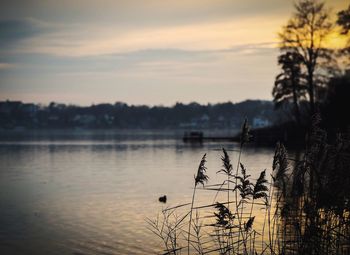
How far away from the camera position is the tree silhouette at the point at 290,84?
58.7 meters

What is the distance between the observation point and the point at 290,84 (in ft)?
205

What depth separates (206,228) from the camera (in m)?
15.7

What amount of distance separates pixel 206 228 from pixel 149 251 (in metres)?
2.67

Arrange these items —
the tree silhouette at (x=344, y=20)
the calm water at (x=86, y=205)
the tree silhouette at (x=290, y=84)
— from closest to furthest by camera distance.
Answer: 1. the calm water at (x=86, y=205)
2. the tree silhouette at (x=344, y=20)
3. the tree silhouette at (x=290, y=84)

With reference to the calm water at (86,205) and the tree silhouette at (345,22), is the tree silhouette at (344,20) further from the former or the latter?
the calm water at (86,205)

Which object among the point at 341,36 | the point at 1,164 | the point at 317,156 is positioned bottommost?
the point at 1,164

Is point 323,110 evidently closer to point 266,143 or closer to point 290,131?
point 290,131

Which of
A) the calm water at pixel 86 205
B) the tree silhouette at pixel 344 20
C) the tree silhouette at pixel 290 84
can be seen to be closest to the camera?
the calm water at pixel 86 205

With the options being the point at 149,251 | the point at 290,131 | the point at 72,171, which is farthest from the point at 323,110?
the point at 149,251

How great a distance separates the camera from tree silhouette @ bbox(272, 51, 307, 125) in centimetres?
5872

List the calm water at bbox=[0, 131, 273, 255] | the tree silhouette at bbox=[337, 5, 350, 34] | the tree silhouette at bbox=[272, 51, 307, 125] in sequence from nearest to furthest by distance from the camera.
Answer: the calm water at bbox=[0, 131, 273, 255], the tree silhouette at bbox=[337, 5, 350, 34], the tree silhouette at bbox=[272, 51, 307, 125]

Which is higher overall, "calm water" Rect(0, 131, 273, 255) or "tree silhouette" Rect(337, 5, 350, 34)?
"tree silhouette" Rect(337, 5, 350, 34)

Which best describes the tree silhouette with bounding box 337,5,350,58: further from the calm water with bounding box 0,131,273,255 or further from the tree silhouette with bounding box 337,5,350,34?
the calm water with bounding box 0,131,273,255

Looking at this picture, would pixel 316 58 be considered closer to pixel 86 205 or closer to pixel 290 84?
pixel 290 84
